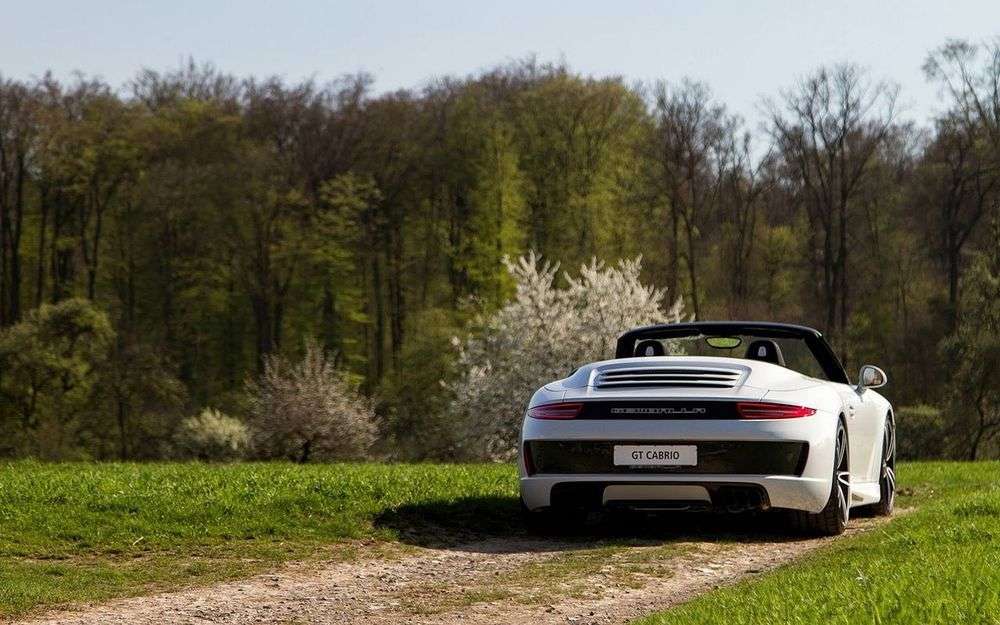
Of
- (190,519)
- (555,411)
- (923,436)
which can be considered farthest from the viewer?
(923,436)

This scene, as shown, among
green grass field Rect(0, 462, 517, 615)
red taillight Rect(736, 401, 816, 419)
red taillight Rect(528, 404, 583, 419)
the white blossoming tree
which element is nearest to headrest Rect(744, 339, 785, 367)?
red taillight Rect(736, 401, 816, 419)

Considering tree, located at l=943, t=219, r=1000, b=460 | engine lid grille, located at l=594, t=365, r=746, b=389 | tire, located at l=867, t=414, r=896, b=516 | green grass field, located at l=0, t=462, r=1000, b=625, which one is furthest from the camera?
tree, located at l=943, t=219, r=1000, b=460

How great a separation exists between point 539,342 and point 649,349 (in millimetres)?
38467

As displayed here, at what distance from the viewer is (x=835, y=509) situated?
11430 mm

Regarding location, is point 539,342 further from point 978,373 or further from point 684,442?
point 684,442

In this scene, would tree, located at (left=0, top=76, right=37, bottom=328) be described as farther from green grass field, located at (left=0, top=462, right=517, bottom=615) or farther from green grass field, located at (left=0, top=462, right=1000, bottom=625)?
green grass field, located at (left=0, top=462, right=517, bottom=615)

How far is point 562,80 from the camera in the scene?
2514 inches

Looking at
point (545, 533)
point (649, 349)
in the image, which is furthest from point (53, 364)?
point (545, 533)

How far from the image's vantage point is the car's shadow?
1143cm

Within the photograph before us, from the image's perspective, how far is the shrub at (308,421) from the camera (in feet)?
162

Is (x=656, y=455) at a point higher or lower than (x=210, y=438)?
higher

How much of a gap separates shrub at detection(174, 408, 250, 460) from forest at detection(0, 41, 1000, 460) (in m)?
2.79

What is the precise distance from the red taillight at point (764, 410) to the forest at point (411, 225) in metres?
45.1

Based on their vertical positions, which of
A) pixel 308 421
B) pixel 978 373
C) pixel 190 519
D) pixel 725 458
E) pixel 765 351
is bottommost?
pixel 308 421
